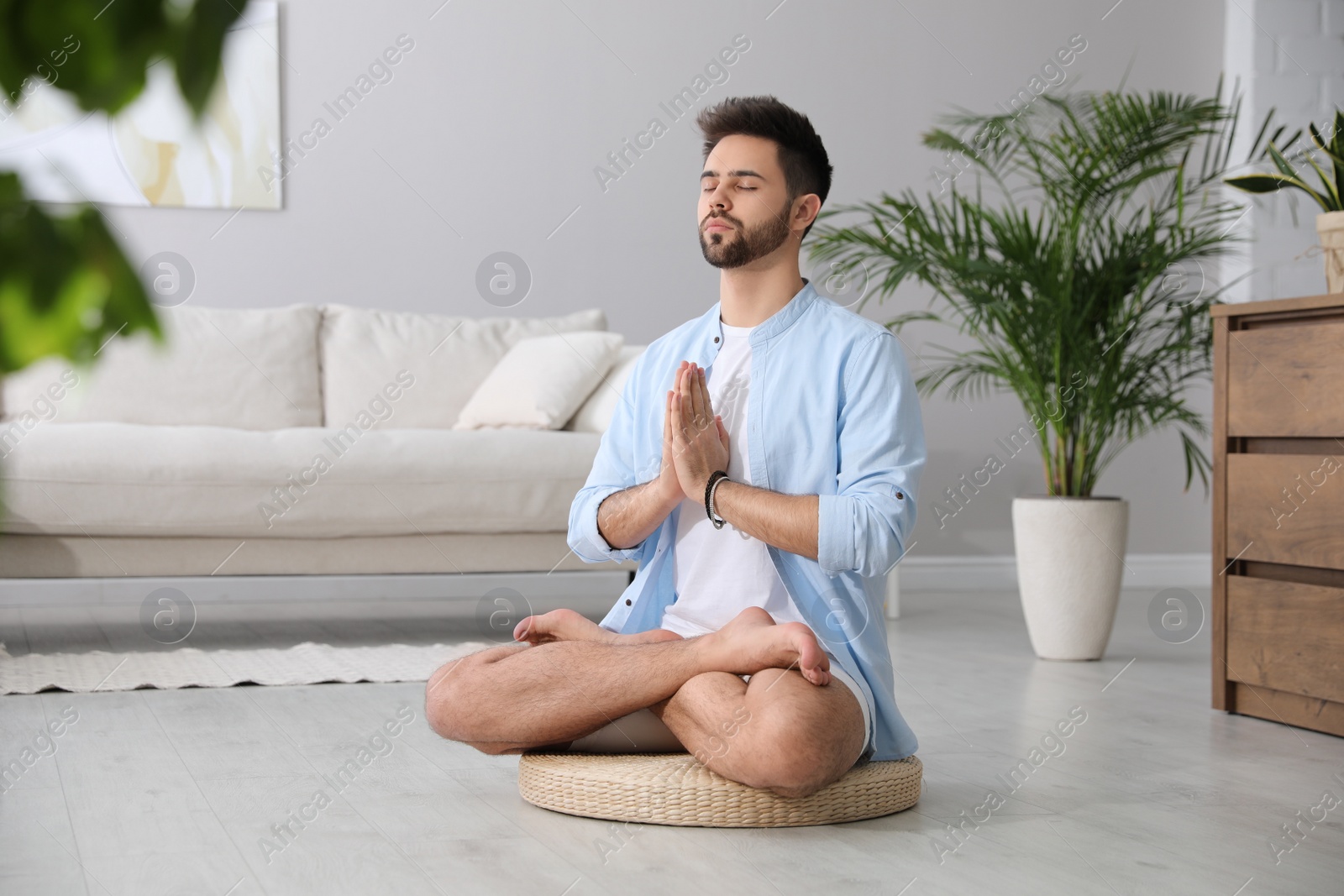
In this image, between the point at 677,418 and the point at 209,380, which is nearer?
the point at 677,418

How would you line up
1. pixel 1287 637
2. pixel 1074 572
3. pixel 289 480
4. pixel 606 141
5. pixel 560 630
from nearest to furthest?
pixel 560 630 → pixel 1287 637 → pixel 289 480 → pixel 1074 572 → pixel 606 141

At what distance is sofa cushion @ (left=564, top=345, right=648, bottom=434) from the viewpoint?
3637 mm

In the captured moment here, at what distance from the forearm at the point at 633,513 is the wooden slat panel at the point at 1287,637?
133 centimetres

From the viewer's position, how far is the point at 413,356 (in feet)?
12.9

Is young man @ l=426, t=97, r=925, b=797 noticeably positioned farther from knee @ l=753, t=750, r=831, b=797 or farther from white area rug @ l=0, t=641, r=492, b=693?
white area rug @ l=0, t=641, r=492, b=693

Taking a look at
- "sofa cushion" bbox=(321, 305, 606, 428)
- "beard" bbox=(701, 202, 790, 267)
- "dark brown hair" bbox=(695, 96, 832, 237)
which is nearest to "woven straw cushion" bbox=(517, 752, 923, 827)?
"beard" bbox=(701, 202, 790, 267)

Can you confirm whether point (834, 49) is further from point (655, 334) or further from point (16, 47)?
point (16, 47)

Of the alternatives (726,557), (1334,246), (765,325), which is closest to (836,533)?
(726,557)

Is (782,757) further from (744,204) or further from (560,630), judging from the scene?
(744,204)

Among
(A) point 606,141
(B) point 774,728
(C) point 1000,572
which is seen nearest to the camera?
(B) point 774,728

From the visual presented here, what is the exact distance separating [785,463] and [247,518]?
69.8 inches

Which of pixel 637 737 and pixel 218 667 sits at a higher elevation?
pixel 637 737

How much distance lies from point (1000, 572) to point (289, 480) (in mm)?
2844

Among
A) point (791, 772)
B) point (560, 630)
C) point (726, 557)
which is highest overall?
point (726, 557)
